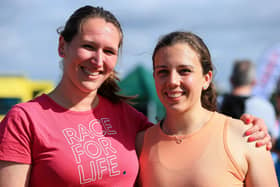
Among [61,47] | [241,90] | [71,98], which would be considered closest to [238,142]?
[71,98]

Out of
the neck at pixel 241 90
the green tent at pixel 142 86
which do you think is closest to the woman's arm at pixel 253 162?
the neck at pixel 241 90

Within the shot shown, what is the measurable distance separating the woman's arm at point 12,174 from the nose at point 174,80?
927 millimetres

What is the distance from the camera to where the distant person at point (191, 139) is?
204 centimetres

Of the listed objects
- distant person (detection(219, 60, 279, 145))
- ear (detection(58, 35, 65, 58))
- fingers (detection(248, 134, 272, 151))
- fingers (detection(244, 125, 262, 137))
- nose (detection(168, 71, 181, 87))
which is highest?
ear (detection(58, 35, 65, 58))

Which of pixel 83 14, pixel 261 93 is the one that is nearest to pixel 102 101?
pixel 83 14

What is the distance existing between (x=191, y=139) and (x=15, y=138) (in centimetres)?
100

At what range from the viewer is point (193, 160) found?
6.95 feet

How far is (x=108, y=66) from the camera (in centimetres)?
226

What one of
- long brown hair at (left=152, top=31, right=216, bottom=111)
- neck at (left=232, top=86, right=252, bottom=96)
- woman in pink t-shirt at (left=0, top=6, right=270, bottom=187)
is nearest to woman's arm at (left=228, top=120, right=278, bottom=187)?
woman in pink t-shirt at (left=0, top=6, right=270, bottom=187)

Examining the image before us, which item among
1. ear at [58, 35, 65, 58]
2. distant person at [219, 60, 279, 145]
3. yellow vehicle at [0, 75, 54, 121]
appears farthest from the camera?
yellow vehicle at [0, 75, 54, 121]

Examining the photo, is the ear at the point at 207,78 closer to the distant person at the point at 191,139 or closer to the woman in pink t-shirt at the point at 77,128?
the distant person at the point at 191,139

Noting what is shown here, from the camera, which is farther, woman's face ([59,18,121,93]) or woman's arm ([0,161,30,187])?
woman's face ([59,18,121,93])

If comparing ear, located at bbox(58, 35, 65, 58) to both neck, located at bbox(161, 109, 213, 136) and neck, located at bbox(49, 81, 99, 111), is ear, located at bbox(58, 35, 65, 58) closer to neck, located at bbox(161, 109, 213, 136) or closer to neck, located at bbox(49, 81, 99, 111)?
neck, located at bbox(49, 81, 99, 111)

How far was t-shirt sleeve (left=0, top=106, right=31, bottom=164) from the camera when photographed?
6.31 ft
